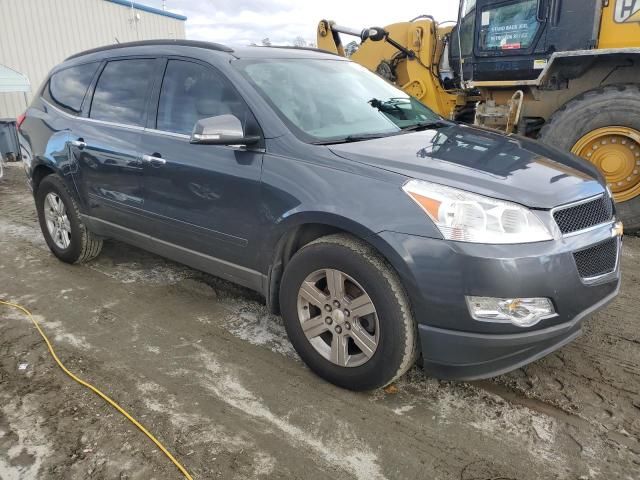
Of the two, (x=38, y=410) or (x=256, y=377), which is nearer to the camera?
(x=38, y=410)

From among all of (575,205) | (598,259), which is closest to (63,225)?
(575,205)

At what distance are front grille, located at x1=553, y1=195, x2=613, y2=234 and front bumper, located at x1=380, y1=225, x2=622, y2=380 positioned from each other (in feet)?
0.21

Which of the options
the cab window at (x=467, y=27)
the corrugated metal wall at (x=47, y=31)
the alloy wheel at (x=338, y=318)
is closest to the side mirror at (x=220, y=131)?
the alloy wheel at (x=338, y=318)

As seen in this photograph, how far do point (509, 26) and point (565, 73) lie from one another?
2.81 feet

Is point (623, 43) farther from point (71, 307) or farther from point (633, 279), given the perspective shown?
point (71, 307)

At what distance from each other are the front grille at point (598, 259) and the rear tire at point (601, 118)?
3018 millimetres

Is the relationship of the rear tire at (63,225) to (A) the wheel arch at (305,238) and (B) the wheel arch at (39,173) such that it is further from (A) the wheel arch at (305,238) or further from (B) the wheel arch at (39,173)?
(A) the wheel arch at (305,238)

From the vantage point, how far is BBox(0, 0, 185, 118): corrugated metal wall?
12584mm

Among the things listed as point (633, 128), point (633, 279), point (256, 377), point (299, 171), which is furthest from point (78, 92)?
point (633, 128)

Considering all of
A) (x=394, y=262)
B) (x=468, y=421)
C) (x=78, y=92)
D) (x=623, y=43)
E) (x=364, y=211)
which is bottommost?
(x=468, y=421)

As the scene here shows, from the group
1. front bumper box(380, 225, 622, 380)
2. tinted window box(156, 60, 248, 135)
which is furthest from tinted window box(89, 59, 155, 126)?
front bumper box(380, 225, 622, 380)

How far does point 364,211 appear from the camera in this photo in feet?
A: 7.89

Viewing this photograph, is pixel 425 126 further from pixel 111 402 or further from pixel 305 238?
pixel 111 402

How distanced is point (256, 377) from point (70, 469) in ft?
3.35
